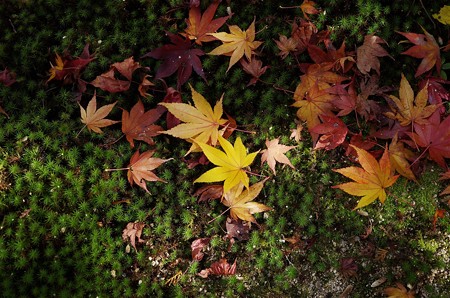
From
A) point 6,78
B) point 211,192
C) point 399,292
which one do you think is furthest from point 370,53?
point 6,78

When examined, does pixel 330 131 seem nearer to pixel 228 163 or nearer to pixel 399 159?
pixel 399 159

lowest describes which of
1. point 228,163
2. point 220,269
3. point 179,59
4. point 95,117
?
point 220,269

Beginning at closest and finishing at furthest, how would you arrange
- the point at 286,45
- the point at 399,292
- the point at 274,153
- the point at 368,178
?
1. the point at 368,178
2. the point at 399,292
3. the point at 274,153
4. the point at 286,45

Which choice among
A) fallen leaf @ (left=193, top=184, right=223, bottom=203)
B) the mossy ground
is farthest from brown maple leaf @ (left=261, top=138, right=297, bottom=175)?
fallen leaf @ (left=193, top=184, right=223, bottom=203)

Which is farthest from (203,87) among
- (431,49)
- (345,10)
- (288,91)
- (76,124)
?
(431,49)

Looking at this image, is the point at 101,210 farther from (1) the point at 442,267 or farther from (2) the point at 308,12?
(1) the point at 442,267

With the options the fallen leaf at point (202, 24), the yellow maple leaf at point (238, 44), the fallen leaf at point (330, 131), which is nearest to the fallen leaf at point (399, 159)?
the fallen leaf at point (330, 131)

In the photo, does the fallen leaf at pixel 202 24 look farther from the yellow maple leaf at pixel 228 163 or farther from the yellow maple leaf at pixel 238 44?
the yellow maple leaf at pixel 228 163
